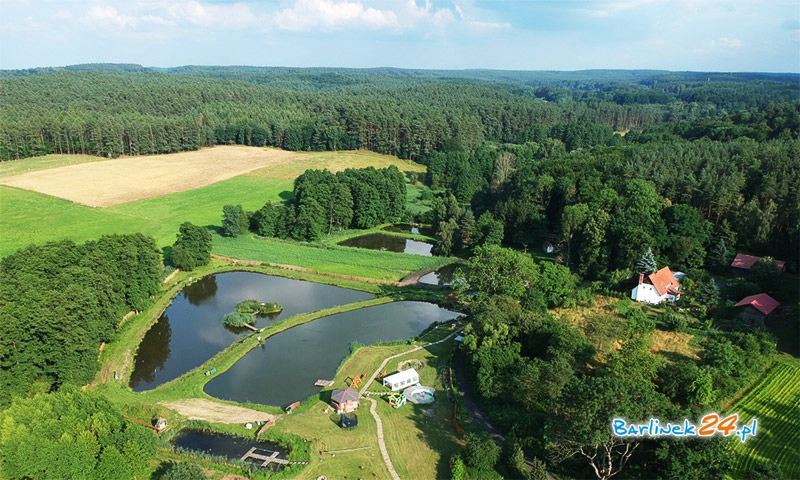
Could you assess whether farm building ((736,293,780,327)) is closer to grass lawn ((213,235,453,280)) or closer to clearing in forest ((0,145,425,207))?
grass lawn ((213,235,453,280))

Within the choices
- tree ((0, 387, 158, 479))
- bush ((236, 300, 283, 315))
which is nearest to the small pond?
tree ((0, 387, 158, 479))

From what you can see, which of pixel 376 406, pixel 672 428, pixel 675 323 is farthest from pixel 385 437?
pixel 675 323

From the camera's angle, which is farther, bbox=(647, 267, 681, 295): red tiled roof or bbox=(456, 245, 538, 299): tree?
bbox=(647, 267, 681, 295): red tiled roof

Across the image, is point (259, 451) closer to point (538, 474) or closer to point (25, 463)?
point (25, 463)

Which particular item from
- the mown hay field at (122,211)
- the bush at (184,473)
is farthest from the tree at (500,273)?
the mown hay field at (122,211)

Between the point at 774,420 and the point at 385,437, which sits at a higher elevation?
the point at 774,420

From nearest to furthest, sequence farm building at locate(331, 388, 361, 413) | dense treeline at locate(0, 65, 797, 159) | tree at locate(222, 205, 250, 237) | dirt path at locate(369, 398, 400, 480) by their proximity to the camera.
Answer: dirt path at locate(369, 398, 400, 480)
farm building at locate(331, 388, 361, 413)
tree at locate(222, 205, 250, 237)
dense treeline at locate(0, 65, 797, 159)

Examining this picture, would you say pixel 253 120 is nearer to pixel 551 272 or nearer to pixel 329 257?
pixel 329 257

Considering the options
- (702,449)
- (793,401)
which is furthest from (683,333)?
(702,449)
